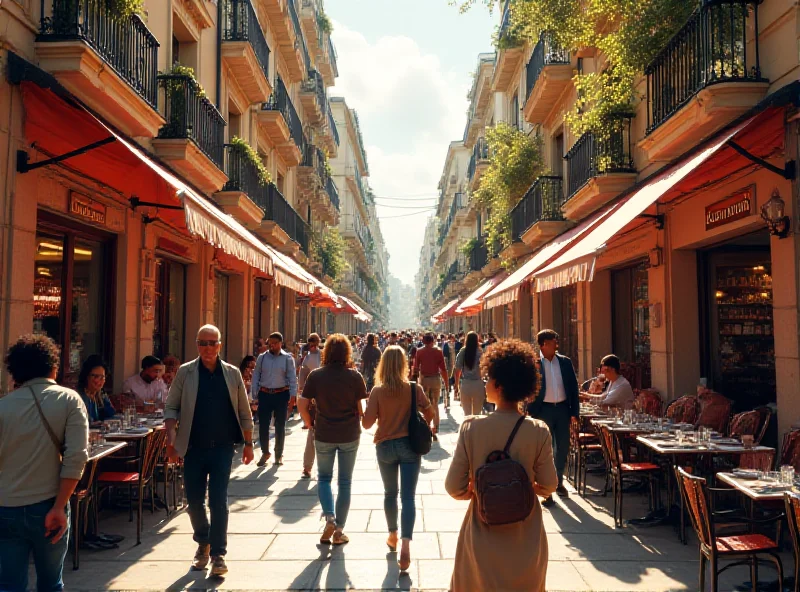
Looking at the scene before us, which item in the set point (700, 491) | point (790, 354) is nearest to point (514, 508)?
point (700, 491)

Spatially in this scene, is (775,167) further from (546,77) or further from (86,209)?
(546,77)

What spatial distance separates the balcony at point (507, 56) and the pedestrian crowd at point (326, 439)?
12197 millimetres

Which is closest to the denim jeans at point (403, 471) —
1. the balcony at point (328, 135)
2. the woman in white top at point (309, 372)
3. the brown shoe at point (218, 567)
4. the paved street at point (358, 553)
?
the paved street at point (358, 553)

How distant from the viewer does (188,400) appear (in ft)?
17.6

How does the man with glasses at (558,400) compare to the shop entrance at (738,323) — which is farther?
the shop entrance at (738,323)

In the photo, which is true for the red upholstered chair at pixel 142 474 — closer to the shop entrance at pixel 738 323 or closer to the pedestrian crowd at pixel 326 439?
the pedestrian crowd at pixel 326 439

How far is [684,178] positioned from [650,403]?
4427mm

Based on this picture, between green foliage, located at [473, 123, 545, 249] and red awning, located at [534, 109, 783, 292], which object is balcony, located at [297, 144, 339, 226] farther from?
red awning, located at [534, 109, 783, 292]

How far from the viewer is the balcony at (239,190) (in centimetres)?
1455

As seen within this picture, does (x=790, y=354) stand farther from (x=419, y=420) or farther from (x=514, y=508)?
(x=514, y=508)

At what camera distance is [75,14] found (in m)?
7.18

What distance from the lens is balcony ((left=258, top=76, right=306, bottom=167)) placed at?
1923 centimetres

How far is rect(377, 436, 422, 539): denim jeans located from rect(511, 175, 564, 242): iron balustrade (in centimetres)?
1135

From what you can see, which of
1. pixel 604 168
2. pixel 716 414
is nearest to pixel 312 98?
pixel 604 168
